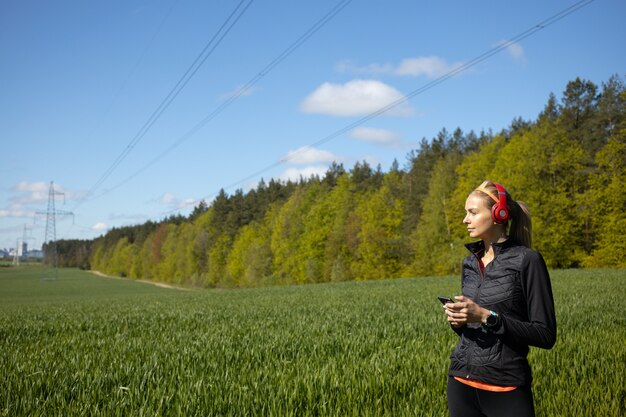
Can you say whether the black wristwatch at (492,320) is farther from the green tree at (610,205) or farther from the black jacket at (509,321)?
the green tree at (610,205)

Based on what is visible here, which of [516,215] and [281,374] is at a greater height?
[516,215]

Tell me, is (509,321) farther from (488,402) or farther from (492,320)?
(488,402)

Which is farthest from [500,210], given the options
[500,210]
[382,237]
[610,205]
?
[382,237]

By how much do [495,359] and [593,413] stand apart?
3.26m

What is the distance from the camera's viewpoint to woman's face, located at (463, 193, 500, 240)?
3307 mm

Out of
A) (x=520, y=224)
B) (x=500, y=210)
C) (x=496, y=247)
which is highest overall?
(x=500, y=210)

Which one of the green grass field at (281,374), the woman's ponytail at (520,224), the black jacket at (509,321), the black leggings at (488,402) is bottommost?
the green grass field at (281,374)

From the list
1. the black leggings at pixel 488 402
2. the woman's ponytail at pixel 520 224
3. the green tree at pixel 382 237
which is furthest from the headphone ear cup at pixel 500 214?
the green tree at pixel 382 237

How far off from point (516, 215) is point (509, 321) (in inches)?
31.1

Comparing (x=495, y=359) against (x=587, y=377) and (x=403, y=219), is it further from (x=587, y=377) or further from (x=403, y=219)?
(x=403, y=219)

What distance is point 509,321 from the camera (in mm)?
2998

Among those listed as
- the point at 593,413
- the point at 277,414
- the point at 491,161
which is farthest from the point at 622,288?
the point at 491,161

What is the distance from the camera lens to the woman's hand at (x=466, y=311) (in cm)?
292

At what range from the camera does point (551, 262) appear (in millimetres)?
45562
